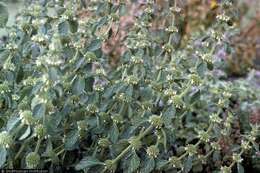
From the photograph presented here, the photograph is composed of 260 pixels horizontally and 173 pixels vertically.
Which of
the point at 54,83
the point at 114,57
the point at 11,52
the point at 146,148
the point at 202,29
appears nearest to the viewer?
the point at 54,83

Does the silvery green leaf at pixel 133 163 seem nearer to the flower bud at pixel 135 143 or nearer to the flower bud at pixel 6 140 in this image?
the flower bud at pixel 135 143

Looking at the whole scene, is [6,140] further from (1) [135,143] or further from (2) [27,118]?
(1) [135,143]

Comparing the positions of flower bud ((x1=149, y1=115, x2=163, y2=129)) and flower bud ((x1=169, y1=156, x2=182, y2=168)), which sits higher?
flower bud ((x1=149, y1=115, x2=163, y2=129))

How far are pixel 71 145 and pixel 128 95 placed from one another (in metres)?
0.28

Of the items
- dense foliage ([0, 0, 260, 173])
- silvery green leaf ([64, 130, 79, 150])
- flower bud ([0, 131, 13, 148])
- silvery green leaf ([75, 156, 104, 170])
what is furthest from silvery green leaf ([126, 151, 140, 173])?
flower bud ([0, 131, 13, 148])

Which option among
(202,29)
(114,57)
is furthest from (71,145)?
(202,29)

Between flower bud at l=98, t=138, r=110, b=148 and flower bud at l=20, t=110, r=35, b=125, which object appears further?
flower bud at l=98, t=138, r=110, b=148

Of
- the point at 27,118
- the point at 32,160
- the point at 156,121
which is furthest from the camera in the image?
the point at 156,121

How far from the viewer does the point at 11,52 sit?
5.92 feet

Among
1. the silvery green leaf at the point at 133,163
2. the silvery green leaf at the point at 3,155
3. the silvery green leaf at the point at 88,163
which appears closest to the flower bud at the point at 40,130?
the silvery green leaf at the point at 3,155

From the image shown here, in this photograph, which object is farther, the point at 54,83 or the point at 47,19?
the point at 47,19

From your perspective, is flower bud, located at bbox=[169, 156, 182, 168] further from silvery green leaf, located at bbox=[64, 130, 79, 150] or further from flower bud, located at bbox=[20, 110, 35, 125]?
flower bud, located at bbox=[20, 110, 35, 125]

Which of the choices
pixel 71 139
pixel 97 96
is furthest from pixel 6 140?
pixel 97 96

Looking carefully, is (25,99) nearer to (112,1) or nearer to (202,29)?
(112,1)
